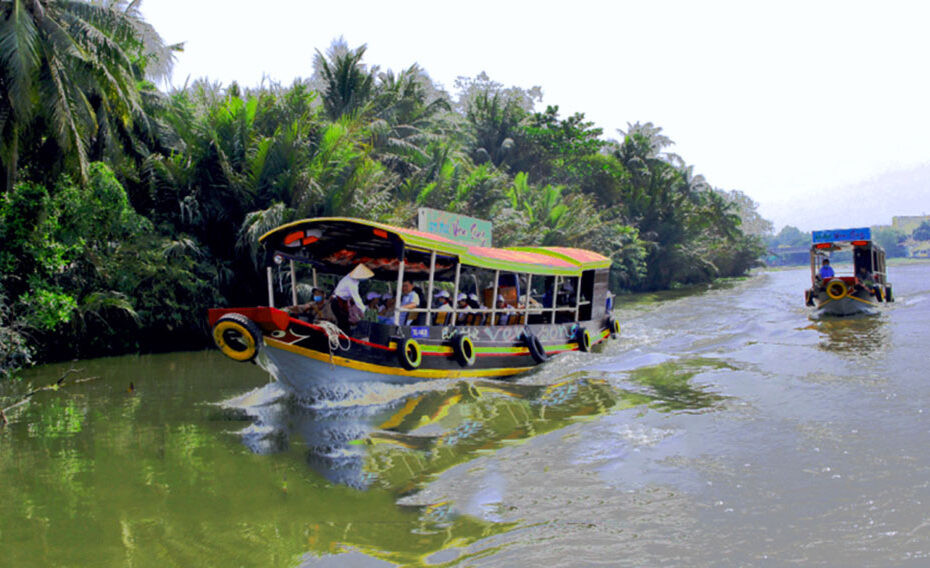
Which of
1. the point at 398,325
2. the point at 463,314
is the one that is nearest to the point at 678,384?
the point at 463,314

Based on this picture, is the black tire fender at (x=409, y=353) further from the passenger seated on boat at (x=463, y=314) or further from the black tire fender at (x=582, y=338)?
the black tire fender at (x=582, y=338)

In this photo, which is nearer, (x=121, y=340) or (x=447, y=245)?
(x=447, y=245)

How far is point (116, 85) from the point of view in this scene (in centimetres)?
1134

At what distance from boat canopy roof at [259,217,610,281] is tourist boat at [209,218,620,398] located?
0.05 feet

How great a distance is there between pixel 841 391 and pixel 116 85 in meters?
11.9

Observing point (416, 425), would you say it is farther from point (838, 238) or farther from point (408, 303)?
point (838, 238)

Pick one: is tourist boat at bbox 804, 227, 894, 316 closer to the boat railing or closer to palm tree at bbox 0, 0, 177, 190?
the boat railing

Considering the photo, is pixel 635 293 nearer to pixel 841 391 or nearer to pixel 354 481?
pixel 841 391

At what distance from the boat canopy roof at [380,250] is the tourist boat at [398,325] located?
2 centimetres

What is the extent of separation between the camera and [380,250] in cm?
952

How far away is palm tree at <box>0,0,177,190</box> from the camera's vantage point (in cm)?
977

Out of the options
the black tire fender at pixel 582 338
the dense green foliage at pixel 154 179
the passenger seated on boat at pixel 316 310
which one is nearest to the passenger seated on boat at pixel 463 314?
the passenger seated on boat at pixel 316 310

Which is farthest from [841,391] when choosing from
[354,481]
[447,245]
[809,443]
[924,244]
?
[924,244]

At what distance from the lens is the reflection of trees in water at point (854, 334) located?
1155 centimetres
